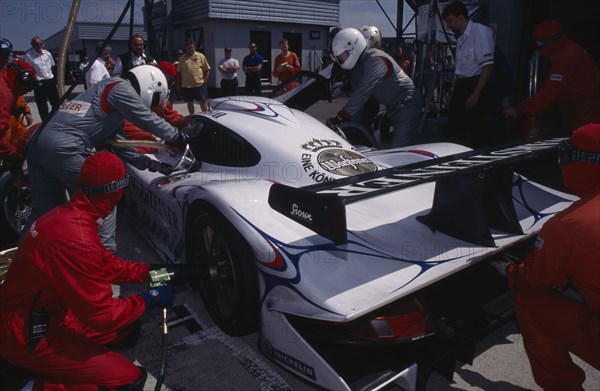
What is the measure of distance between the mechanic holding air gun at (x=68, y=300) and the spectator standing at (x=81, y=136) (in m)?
1.26

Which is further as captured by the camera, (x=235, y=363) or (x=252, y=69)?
(x=252, y=69)

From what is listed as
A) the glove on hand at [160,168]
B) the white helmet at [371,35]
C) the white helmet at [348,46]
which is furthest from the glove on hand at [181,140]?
the white helmet at [371,35]

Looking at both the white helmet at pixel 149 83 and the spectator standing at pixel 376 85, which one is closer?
the white helmet at pixel 149 83

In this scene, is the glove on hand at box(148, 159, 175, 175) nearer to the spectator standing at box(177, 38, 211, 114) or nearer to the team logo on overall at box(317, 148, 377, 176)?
the team logo on overall at box(317, 148, 377, 176)

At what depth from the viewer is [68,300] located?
198 cm

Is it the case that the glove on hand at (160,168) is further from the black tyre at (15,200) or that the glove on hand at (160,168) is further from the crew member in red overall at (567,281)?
the crew member in red overall at (567,281)

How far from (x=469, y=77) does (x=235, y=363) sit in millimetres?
4234

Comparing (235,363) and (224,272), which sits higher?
(224,272)

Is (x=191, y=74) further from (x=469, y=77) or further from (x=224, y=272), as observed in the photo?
(x=224, y=272)

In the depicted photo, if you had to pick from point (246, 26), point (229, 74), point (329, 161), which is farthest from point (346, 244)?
point (246, 26)

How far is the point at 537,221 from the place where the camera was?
2793mm

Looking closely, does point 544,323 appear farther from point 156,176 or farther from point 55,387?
point 156,176

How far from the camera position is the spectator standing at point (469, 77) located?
16.9 ft

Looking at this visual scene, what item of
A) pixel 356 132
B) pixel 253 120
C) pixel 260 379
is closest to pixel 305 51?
pixel 356 132
